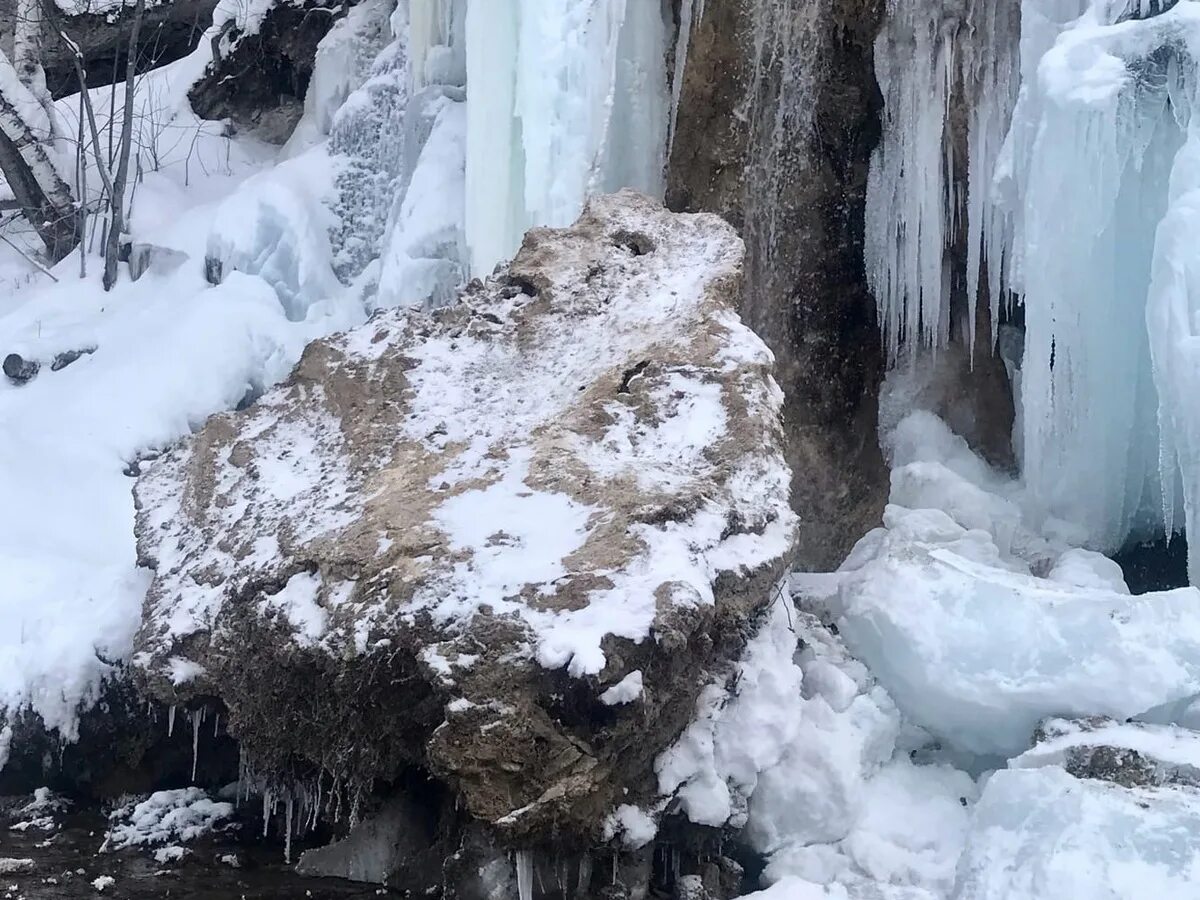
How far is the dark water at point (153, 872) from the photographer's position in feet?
11.4

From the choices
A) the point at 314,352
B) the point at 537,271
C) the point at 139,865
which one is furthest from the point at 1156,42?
the point at 139,865

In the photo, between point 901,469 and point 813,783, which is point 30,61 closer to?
point 901,469

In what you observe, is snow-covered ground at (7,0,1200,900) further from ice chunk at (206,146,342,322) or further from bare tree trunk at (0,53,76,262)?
bare tree trunk at (0,53,76,262)

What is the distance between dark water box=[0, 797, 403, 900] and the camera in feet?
11.4

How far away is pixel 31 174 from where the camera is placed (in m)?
8.50

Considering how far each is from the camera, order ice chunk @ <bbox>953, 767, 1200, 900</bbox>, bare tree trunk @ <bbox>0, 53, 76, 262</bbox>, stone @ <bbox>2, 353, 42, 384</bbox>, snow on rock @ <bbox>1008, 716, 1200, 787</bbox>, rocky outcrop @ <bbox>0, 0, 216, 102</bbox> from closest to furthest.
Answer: ice chunk @ <bbox>953, 767, 1200, 900</bbox>
snow on rock @ <bbox>1008, 716, 1200, 787</bbox>
stone @ <bbox>2, 353, 42, 384</bbox>
bare tree trunk @ <bbox>0, 53, 76, 262</bbox>
rocky outcrop @ <bbox>0, 0, 216, 102</bbox>

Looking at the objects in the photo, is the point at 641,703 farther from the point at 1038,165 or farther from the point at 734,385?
the point at 1038,165

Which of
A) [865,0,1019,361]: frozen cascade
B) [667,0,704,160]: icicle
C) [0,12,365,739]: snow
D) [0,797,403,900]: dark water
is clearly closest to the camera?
[0,797,403,900]: dark water

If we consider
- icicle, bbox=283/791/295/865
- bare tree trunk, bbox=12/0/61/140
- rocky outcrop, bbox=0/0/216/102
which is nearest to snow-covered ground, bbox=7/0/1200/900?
icicle, bbox=283/791/295/865

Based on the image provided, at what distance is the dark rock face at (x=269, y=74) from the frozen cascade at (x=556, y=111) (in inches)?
140

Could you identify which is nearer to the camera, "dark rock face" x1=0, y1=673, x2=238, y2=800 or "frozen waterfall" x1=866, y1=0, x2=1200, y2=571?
"frozen waterfall" x1=866, y1=0, x2=1200, y2=571

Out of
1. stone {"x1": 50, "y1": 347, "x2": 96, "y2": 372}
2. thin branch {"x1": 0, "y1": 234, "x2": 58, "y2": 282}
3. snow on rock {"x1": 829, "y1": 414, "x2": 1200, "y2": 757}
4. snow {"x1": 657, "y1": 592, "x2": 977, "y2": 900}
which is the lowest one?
snow {"x1": 657, "y1": 592, "x2": 977, "y2": 900}

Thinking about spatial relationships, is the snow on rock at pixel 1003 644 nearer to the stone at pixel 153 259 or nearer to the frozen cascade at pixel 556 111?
the frozen cascade at pixel 556 111

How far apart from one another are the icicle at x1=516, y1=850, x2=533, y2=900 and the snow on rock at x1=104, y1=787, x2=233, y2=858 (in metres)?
1.48
